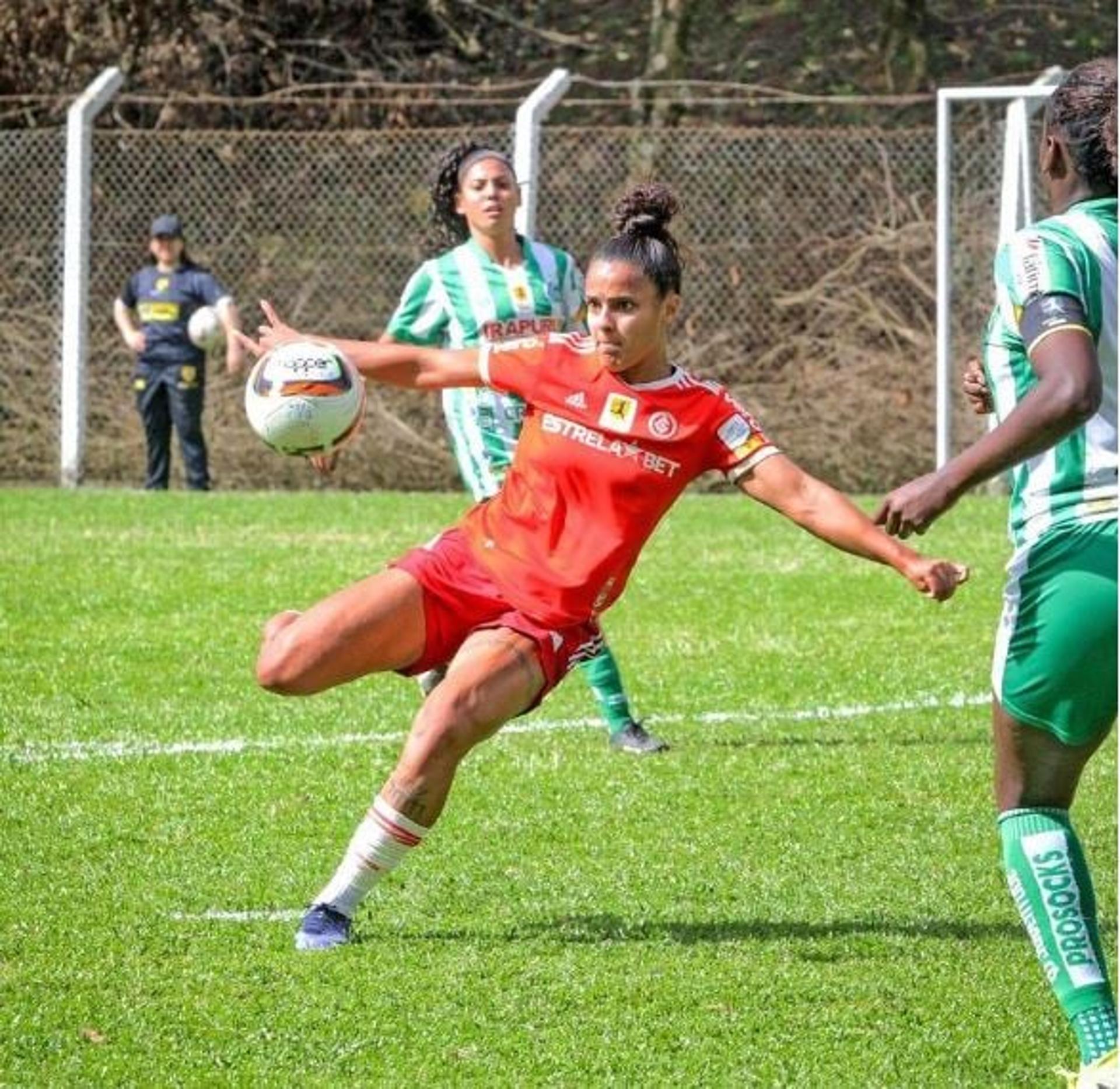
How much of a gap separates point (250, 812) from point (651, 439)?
217 centimetres

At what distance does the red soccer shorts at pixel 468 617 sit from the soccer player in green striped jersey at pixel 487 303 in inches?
105

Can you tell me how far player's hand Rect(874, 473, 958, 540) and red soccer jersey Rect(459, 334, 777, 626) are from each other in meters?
1.65

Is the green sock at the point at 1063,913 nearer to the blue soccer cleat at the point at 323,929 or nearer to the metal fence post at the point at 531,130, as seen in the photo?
the blue soccer cleat at the point at 323,929

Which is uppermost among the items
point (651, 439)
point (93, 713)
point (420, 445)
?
point (651, 439)

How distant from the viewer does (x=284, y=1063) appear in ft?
17.3

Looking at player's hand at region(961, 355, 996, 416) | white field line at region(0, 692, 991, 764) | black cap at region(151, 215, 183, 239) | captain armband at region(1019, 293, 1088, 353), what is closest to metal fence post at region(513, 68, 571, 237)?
black cap at region(151, 215, 183, 239)

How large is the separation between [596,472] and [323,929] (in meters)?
1.35

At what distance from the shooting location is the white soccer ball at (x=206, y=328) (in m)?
17.9

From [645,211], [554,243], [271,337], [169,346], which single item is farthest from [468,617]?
[554,243]

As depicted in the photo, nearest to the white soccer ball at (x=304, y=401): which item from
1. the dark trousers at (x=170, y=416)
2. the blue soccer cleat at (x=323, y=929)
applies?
the blue soccer cleat at (x=323, y=929)

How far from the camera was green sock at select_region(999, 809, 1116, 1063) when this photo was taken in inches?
190

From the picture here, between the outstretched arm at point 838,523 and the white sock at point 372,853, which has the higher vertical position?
the outstretched arm at point 838,523

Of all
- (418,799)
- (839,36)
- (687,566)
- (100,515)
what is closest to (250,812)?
(418,799)

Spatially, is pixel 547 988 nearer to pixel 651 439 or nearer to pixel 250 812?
pixel 651 439
